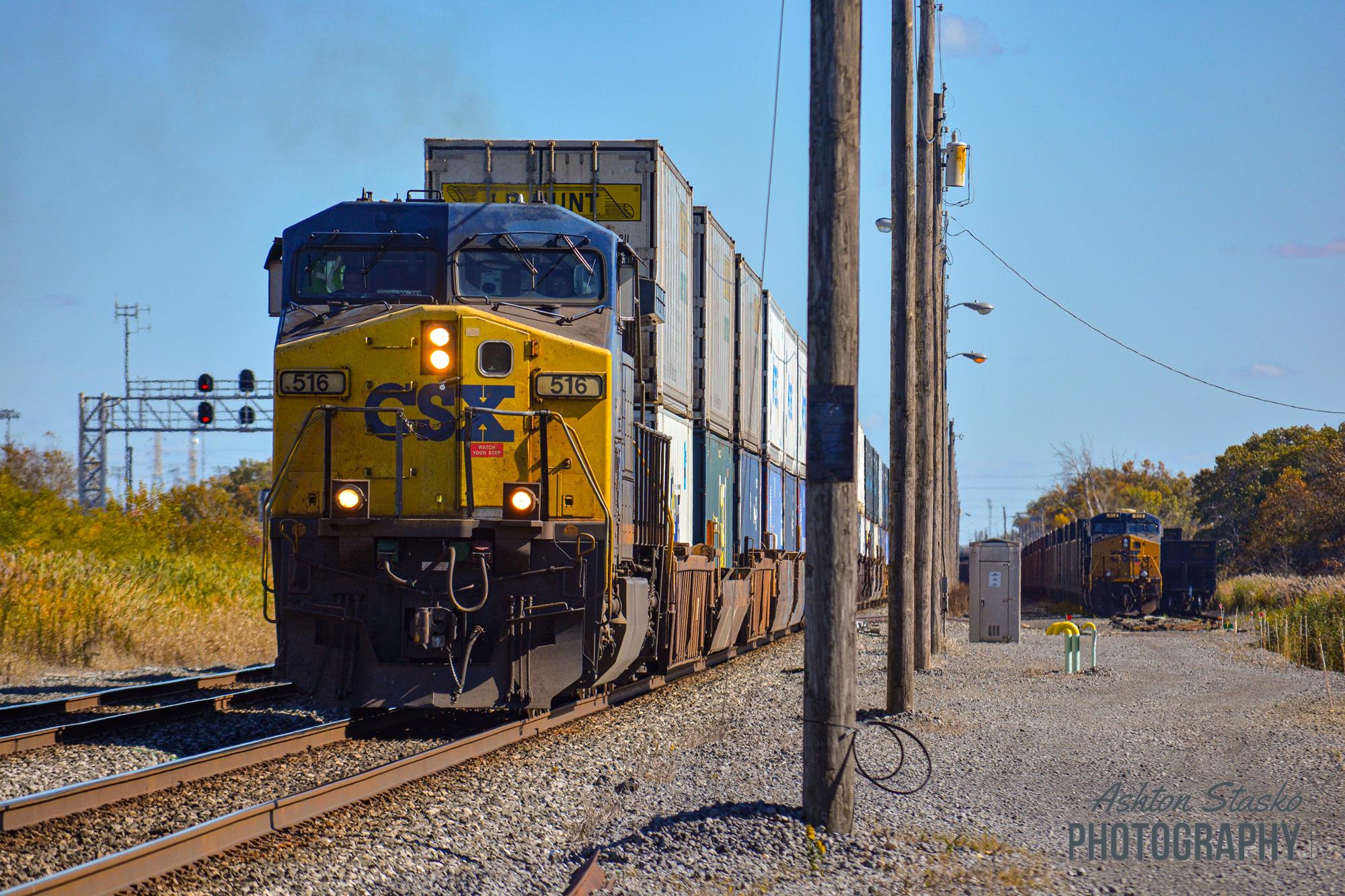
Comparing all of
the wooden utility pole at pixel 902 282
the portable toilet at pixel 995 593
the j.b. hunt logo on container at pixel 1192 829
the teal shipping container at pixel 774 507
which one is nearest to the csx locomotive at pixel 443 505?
the j.b. hunt logo on container at pixel 1192 829

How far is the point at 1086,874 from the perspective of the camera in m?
5.91

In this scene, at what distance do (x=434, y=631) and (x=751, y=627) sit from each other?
9513 millimetres

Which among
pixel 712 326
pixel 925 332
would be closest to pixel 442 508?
pixel 712 326

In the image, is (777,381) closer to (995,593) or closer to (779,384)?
(779,384)

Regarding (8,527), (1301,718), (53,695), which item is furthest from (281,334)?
(8,527)

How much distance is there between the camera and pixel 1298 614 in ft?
79.3

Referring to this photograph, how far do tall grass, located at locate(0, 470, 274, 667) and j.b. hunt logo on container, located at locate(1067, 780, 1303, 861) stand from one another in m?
12.7

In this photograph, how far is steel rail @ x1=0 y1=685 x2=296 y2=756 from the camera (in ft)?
28.8

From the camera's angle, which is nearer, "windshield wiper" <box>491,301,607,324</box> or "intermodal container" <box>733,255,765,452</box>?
"windshield wiper" <box>491,301,607,324</box>

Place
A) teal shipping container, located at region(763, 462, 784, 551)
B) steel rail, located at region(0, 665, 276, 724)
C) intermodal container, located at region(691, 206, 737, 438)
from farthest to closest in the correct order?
1. teal shipping container, located at region(763, 462, 784, 551)
2. intermodal container, located at region(691, 206, 737, 438)
3. steel rail, located at region(0, 665, 276, 724)

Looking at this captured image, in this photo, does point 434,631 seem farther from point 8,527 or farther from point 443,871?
point 8,527

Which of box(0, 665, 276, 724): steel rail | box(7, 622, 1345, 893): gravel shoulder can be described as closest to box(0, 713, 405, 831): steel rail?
box(7, 622, 1345, 893): gravel shoulder

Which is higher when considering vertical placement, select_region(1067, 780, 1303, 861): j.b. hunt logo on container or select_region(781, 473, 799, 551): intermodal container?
select_region(781, 473, 799, 551): intermodal container

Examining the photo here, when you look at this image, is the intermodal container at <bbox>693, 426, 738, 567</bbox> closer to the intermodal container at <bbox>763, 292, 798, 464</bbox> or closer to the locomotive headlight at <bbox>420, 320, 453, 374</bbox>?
the intermodal container at <bbox>763, 292, 798, 464</bbox>
